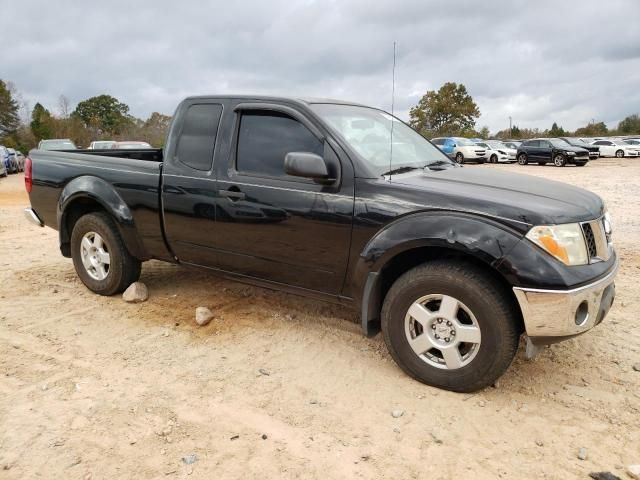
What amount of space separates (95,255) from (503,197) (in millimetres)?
3798

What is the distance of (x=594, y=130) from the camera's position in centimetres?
6084

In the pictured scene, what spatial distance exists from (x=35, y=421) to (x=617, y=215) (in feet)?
32.3

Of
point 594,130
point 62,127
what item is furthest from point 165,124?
point 594,130

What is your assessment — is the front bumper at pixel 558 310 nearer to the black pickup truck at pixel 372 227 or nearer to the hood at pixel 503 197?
the black pickup truck at pixel 372 227

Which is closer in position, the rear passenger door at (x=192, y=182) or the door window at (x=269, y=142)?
the door window at (x=269, y=142)

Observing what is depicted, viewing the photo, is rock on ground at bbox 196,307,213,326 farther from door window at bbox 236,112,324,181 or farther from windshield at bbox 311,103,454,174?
windshield at bbox 311,103,454,174

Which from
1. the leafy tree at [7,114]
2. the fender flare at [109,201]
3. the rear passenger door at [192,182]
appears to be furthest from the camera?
the leafy tree at [7,114]

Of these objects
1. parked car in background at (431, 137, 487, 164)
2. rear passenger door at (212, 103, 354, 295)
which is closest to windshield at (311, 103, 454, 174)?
rear passenger door at (212, 103, 354, 295)

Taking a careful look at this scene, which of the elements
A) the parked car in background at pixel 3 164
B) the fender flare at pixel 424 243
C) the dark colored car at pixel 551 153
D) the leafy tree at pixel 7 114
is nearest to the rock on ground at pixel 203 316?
A: the fender flare at pixel 424 243

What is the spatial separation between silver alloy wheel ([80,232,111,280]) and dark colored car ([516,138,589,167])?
87.1 ft

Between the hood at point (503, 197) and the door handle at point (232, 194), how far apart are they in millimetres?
1185

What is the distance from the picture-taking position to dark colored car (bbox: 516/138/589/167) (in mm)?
26469

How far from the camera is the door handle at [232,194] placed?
3893 millimetres

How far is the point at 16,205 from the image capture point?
1293 centimetres
